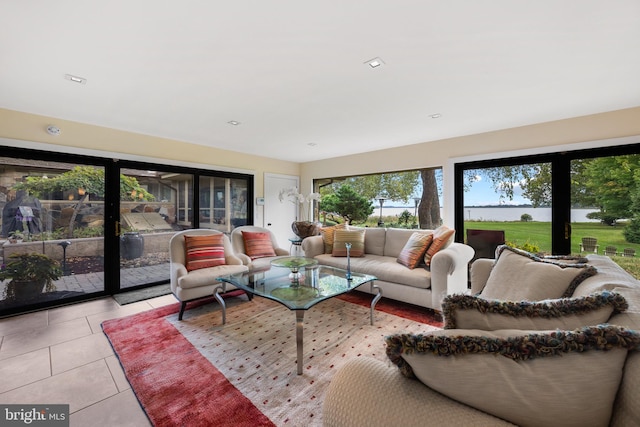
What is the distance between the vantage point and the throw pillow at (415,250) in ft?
10.8

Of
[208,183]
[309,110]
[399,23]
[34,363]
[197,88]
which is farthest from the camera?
[208,183]

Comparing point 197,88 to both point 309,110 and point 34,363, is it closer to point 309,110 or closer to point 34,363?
point 309,110

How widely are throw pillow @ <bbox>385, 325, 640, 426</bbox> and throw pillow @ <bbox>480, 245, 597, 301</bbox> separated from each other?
0.89 m

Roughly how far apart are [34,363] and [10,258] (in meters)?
1.83

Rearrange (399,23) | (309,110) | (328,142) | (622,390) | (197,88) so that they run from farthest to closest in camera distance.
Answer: (328,142), (309,110), (197,88), (399,23), (622,390)

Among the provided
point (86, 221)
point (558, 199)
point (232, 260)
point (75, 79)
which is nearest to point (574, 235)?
point (558, 199)

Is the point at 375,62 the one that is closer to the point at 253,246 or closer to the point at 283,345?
the point at 283,345

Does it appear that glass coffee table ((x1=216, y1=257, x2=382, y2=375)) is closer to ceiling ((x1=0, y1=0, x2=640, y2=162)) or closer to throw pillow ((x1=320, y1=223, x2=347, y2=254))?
throw pillow ((x1=320, y1=223, x2=347, y2=254))

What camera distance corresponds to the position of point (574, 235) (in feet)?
10.7

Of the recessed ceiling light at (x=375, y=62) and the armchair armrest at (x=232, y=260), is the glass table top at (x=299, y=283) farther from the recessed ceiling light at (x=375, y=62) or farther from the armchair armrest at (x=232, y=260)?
the recessed ceiling light at (x=375, y=62)

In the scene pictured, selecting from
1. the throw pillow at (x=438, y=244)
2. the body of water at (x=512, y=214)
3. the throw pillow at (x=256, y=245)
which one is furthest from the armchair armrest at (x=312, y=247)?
the body of water at (x=512, y=214)

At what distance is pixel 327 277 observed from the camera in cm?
299

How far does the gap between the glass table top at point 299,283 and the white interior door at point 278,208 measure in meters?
2.46

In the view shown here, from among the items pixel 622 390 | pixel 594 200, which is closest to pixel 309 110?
pixel 622 390
